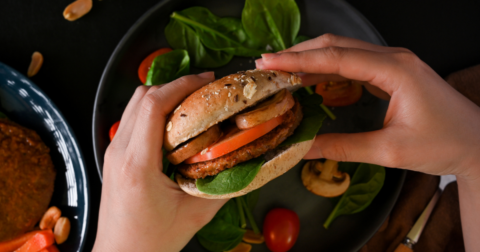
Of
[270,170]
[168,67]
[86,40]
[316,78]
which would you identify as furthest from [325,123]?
[86,40]

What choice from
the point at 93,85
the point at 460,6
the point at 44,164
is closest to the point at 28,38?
the point at 93,85

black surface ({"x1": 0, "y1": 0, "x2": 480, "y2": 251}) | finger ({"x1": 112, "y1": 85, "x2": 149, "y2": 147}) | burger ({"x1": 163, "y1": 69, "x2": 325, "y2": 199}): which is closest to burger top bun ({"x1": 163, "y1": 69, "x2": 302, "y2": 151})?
burger ({"x1": 163, "y1": 69, "x2": 325, "y2": 199})

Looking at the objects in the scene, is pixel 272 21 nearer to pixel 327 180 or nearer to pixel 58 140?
pixel 327 180

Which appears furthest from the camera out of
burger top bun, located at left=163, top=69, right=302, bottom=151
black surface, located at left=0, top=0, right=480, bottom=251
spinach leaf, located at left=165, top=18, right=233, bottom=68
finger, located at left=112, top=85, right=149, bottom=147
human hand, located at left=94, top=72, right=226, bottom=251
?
black surface, located at left=0, top=0, right=480, bottom=251

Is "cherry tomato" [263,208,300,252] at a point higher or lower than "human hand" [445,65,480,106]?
lower

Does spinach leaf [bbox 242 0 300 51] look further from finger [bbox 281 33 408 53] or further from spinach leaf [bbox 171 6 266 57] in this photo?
finger [bbox 281 33 408 53]

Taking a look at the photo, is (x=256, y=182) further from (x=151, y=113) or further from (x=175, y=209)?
(x=151, y=113)
